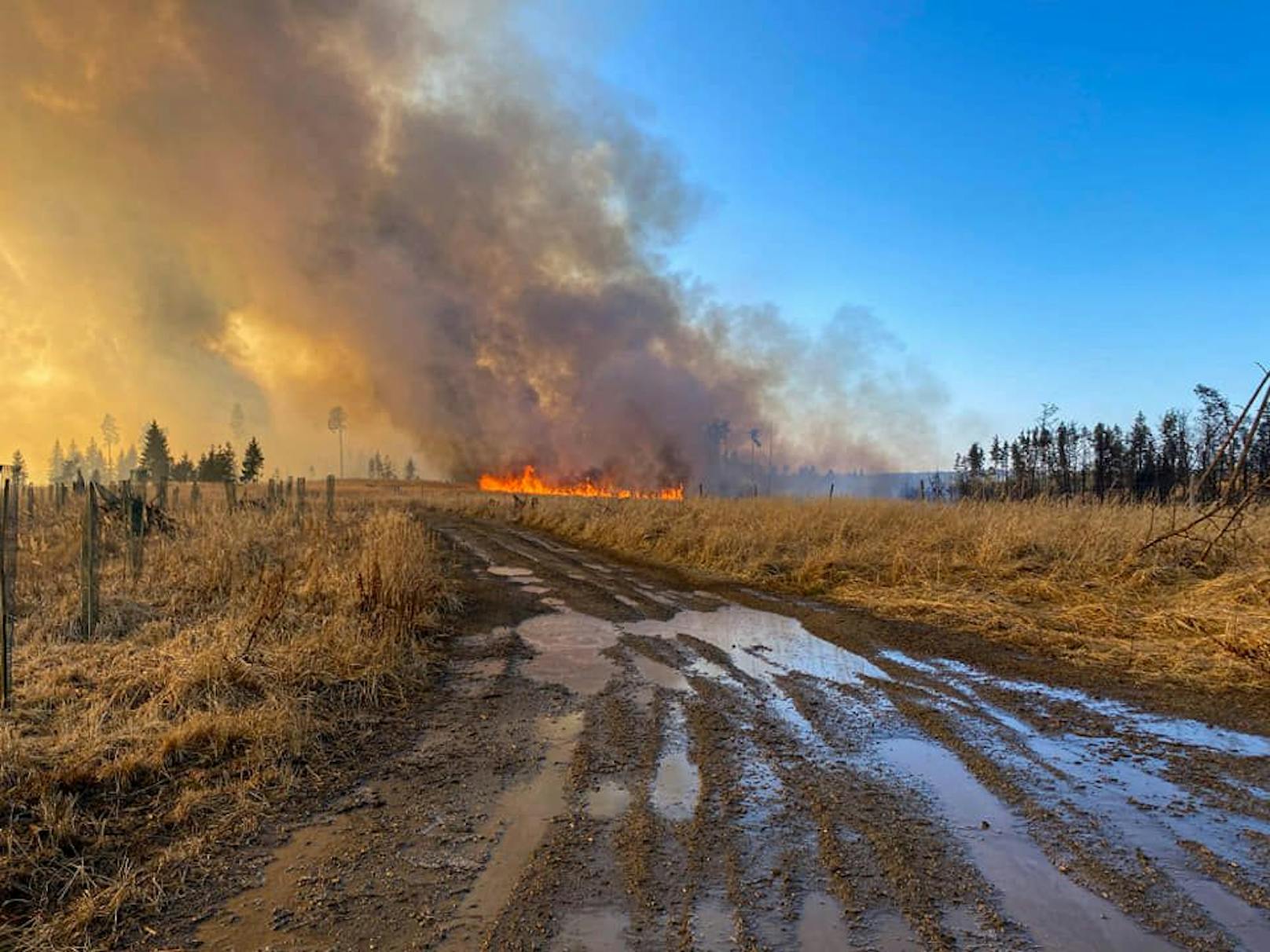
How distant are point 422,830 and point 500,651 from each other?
418 cm

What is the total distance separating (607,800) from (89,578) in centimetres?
668

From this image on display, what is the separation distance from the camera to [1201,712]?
5414mm

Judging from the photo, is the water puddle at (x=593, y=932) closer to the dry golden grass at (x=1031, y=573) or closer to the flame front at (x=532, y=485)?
the dry golden grass at (x=1031, y=573)

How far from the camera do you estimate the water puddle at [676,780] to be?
12.0 feet

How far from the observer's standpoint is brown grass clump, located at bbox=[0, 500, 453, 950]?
10.0ft

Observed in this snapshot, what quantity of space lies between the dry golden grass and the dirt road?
197cm

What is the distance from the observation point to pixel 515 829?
11.4ft

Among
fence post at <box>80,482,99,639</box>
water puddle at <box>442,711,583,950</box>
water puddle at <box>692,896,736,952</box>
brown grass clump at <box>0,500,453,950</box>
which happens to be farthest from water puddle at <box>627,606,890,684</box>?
fence post at <box>80,482,99,639</box>

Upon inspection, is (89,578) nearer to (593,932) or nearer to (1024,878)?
(593,932)

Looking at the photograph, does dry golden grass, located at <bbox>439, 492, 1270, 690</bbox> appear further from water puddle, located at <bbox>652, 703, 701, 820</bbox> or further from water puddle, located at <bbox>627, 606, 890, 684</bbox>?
water puddle, located at <bbox>652, 703, 701, 820</bbox>

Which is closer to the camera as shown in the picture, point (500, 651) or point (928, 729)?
point (928, 729)

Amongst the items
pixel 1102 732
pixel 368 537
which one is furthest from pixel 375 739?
pixel 368 537

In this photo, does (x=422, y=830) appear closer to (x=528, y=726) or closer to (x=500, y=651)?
(x=528, y=726)

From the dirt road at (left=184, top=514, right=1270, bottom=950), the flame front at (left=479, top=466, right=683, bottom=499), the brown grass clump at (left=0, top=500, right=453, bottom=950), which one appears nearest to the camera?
the dirt road at (left=184, top=514, right=1270, bottom=950)
